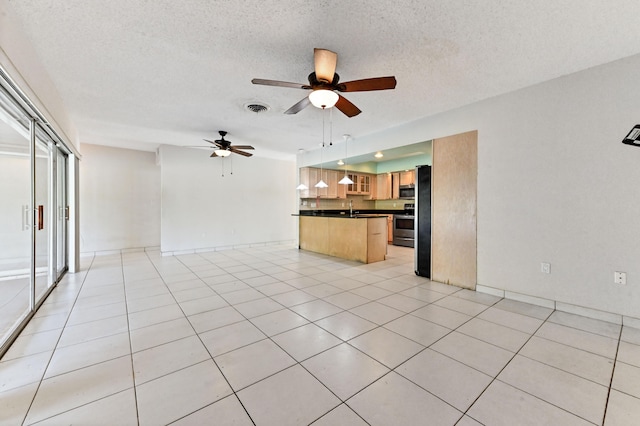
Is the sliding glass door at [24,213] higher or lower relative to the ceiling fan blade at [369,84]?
lower

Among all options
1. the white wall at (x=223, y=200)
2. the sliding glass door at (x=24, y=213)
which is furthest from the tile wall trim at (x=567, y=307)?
the white wall at (x=223, y=200)

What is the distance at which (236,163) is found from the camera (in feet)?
24.1

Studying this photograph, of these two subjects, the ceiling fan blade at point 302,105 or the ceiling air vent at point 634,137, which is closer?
the ceiling air vent at point 634,137

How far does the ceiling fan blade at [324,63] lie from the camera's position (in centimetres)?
223

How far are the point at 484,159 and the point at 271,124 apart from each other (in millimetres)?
3526

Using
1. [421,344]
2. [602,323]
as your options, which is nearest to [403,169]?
[602,323]

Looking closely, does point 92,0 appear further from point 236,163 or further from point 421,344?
point 236,163

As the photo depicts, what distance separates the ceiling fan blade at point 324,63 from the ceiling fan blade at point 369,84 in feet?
0.49

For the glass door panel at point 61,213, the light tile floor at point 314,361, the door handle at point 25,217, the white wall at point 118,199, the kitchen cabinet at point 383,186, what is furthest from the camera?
the kitchen cabinet at point 383,186

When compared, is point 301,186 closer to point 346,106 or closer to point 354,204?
point 354,204

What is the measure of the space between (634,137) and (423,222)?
8.04ft

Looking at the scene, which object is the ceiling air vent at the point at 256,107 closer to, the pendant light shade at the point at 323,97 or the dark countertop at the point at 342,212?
the pendant light shade at the point at 323,97

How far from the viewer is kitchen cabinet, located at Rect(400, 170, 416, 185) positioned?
25.7 feet

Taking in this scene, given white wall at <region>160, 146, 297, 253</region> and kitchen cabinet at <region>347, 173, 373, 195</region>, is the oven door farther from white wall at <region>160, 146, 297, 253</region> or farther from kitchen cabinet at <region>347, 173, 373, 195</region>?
white wall at <region>160, 146, 297, 253</region>
